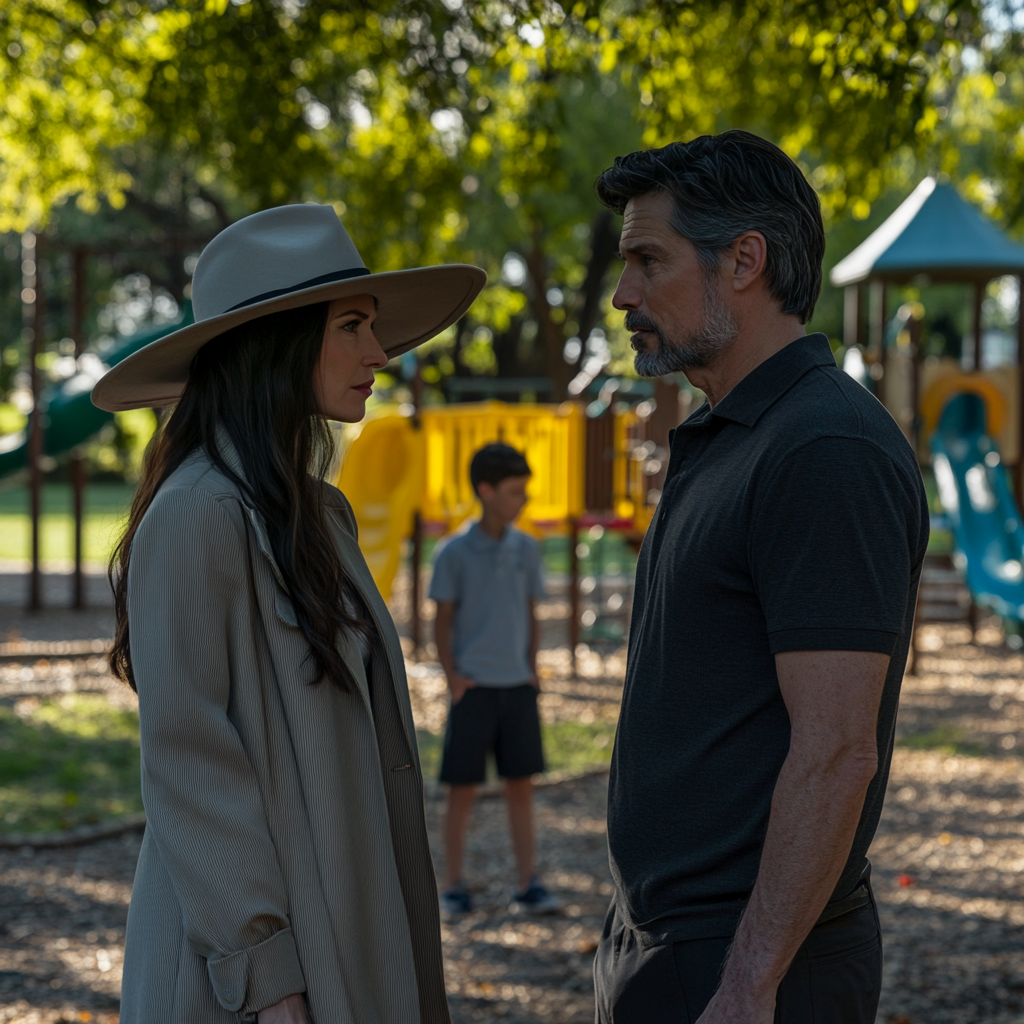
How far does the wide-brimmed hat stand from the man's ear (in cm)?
54

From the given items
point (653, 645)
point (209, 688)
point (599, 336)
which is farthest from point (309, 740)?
point (599, 336)

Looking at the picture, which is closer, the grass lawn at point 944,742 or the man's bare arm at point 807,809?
the man's bare arm at point 807,809

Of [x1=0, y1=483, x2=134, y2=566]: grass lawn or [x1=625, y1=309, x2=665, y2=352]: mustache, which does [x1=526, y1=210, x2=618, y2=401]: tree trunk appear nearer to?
[x1=0, y1=483, x2=134, y2=566]: grass lawn

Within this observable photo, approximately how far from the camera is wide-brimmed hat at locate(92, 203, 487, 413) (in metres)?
1.94

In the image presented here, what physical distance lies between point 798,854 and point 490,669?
3.46m

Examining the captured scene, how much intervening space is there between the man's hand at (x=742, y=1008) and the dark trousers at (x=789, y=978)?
0.27ft

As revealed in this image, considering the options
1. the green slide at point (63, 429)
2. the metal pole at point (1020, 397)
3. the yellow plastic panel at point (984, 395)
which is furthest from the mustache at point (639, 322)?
the green slide at point (63, 429)

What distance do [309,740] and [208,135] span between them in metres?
5.74

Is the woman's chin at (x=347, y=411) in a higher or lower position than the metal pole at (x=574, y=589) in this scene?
higher

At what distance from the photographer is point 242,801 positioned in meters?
1.76

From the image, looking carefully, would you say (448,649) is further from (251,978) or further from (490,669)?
(251,978)

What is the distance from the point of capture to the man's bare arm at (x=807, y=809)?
5.34ft

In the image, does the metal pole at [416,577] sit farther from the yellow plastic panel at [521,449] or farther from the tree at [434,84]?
the tree at [434,84]

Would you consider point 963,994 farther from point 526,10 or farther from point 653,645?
point 526,10
